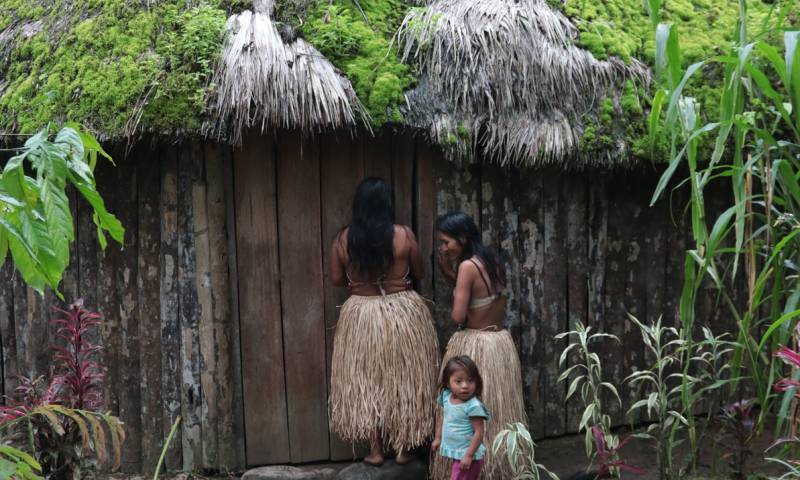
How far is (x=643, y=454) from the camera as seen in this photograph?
461cm

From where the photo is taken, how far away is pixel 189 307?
4309mm

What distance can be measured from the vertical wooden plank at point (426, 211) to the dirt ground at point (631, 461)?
1.08m

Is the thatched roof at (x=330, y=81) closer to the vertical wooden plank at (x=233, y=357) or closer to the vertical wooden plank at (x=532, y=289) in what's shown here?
the vertical wooden plank at (x=532, y=289)

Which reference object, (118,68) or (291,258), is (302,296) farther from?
(118,68)

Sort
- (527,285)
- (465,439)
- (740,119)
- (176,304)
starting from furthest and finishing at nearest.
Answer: (527,285), (176,304), (465,439), (740,119)

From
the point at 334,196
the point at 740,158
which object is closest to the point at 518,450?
the point at 740,158

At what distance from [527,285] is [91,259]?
2.26 m

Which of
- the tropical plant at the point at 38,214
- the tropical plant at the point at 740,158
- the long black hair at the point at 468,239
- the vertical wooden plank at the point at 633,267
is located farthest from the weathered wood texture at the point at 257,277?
the tropical plant at the point at 38,214

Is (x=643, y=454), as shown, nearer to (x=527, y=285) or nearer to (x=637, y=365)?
(x=637, y=365)

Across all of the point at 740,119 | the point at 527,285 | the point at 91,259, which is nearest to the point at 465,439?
the point at 527,285

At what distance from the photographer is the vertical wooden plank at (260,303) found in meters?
4.36

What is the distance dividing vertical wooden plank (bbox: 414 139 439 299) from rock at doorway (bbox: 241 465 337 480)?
1.05 meters

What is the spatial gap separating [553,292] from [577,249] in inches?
10.5

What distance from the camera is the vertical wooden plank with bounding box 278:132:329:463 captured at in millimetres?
4395
